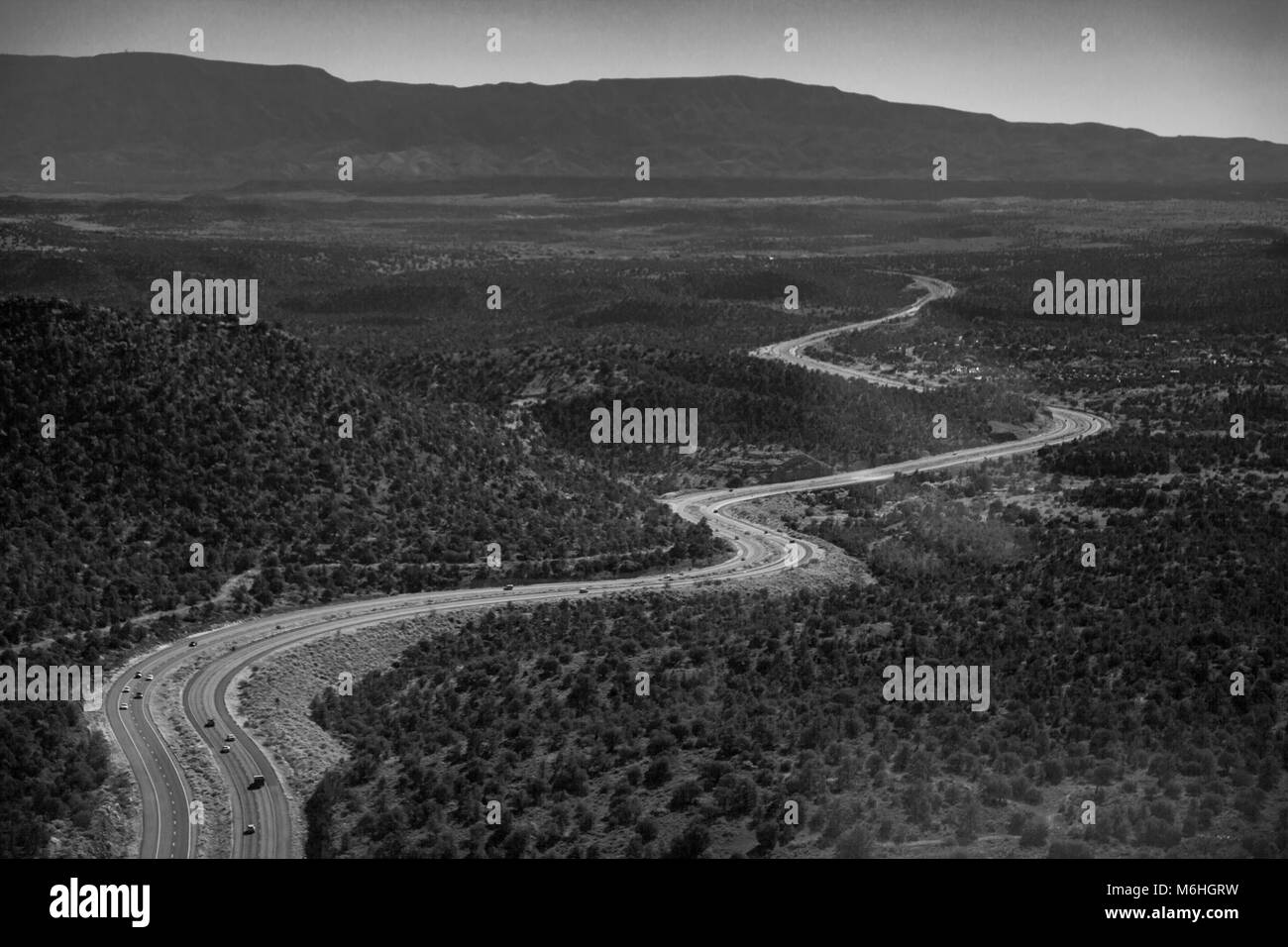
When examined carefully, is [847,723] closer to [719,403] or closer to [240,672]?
[240,672]

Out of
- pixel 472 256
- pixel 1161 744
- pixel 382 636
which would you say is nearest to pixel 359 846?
pixel 382 636

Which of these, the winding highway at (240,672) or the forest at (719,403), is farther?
the forest at (719,403)

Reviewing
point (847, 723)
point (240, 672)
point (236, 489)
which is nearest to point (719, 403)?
point (236, 489)

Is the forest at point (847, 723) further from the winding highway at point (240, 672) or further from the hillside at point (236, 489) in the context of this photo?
the hillside at point (236, 489)

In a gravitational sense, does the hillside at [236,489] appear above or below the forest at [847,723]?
above

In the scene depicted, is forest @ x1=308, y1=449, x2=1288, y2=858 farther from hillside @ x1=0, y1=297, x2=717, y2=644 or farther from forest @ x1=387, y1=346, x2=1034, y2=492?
forest @ x1=387, y1=346, x2=1034, y2=492

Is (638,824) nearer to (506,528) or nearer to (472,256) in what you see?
(506,528)

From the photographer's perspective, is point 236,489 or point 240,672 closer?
point 240,672

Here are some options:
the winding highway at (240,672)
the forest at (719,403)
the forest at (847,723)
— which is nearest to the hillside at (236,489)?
the winding highway at (240,672)
